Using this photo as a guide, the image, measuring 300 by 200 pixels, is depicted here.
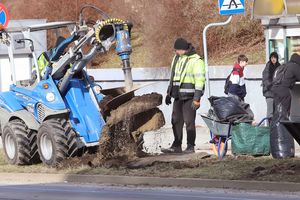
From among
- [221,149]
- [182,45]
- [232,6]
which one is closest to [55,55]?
[182,45]

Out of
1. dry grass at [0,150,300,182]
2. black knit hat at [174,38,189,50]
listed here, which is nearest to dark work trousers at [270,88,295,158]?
dry grass at [0,150,300,182]

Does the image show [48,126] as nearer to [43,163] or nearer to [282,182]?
[43,163]

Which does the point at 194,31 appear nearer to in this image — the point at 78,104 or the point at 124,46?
the point at 78,104

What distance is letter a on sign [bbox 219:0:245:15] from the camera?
693 inches

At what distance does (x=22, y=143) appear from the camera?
16.1 m

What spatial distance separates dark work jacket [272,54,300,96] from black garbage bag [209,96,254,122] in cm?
67

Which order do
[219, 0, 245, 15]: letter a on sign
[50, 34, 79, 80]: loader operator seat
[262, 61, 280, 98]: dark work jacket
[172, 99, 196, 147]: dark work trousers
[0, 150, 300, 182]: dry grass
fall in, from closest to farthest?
[0, 150, 300, 182]: dry grass, [50, 34, 79, 80]: loader operator seat, [172, 99, 196, 147]: dark work trousers, [219, 0, 245, 15]: letter a on sign, [262, 61, 280, 98]: dark work jacket

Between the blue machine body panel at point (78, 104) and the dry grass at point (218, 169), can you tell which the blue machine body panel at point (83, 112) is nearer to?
the blue machine body panel at point (78, 104)

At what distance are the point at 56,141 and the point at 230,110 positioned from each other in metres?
2.99

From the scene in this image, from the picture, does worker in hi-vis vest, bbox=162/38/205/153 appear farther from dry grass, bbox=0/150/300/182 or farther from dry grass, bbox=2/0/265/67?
dry grass, bbox=2/0/265/67

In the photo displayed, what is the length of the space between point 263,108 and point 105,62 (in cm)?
818

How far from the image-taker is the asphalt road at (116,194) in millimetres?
12023

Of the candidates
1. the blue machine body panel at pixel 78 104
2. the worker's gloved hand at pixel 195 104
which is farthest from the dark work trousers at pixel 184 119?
the blue machine body panel at pixel 78 104

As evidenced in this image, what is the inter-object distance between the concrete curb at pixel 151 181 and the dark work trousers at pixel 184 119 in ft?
8.47
